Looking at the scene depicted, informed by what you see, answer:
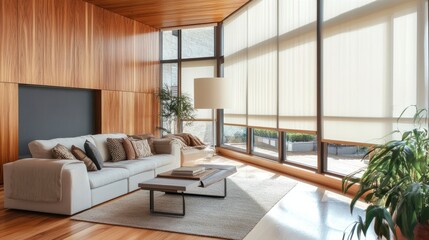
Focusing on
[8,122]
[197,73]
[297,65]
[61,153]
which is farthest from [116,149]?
[197,73]

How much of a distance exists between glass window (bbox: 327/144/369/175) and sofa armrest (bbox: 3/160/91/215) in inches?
138

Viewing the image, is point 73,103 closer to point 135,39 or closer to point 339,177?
point 135,39

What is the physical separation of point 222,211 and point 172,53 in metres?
6.44

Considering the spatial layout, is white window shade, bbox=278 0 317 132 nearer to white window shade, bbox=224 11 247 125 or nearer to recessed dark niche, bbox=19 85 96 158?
white window shade, bbox=224 11 247 125

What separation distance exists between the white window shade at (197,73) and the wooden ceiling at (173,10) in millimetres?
1087

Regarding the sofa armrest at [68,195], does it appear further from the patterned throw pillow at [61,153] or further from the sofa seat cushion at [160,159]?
the sofa seat cushion at [160,159]

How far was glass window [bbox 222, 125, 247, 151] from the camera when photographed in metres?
8.07

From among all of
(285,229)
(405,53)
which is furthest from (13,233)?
(405,53)

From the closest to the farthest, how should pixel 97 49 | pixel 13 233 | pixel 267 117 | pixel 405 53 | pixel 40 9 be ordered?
pixel 13 233
pixel 405 53
pixel 40 9
pixel 267 117
pixel 97 49

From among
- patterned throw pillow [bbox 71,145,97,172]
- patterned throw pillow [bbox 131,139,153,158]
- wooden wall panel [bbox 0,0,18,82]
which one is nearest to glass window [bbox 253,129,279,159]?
patterned throw pillow [bbox 131,139,153,158]

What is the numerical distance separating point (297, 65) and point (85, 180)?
3.76 meters

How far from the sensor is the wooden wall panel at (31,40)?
5443 mm

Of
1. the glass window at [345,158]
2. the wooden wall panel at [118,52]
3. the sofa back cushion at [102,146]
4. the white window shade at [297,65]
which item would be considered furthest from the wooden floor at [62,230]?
the wooden wall panel at [118,52]

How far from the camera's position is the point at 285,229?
3.20 meters
